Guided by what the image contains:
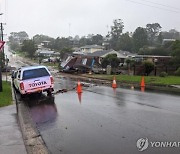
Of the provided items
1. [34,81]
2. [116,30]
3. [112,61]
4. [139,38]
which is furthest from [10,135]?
[116,30]

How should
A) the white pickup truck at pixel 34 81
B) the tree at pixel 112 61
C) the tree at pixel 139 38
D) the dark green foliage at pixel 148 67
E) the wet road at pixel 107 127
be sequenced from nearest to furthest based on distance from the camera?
the wet road at pixel 107 127 < the white pickup truck at pixel 34 81 < the dark green foliage at pixel 148 67 < the tree at pixel 112 61 < the tree at pixel 139 38

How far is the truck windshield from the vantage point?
19219 millimetres

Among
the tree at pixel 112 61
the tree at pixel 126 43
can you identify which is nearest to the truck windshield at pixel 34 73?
the tree at pixel 112 61

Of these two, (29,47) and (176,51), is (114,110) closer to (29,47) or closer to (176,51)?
(176,51)

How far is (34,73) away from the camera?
1936 cm

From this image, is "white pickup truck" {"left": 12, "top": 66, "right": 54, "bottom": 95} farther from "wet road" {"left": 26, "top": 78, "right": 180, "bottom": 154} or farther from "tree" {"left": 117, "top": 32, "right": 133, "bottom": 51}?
"tree" {"left": 117, "top": 32, "right": 133, "bottom": 51}

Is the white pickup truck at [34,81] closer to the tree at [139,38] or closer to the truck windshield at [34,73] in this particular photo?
the truck windshield at [34,73]

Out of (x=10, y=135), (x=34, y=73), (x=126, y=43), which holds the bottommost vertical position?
Result: (x=10, y=135)

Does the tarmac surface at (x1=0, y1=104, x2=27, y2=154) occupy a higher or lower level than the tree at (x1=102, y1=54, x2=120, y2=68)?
higher

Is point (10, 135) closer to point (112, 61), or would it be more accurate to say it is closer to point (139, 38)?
point (112, 61)

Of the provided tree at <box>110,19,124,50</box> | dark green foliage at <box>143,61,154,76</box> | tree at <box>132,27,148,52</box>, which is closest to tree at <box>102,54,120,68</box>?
dark green foliage at <box>143,61,154,76</box>

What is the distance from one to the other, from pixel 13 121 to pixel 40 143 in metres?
3.36

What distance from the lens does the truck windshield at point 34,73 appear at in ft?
63.1

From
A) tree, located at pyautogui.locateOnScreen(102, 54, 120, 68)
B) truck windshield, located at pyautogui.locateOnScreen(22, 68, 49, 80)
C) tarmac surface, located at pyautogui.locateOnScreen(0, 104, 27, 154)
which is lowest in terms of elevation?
tree, located at pyautogui.locateOnScreen(102, 54, 120, 68)
